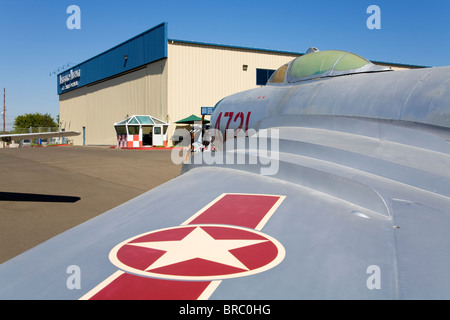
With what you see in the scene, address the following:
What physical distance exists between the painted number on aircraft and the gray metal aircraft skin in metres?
1.48

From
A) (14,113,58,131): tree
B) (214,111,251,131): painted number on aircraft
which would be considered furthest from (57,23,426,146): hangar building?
(14,113,58,131): tree

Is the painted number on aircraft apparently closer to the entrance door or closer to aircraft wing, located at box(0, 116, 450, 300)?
aircraft wing, located at box(0, 116, 450, 300)

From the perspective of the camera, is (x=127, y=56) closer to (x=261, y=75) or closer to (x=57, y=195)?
(x=261, y=75)

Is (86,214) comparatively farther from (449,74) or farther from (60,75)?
(60,75)

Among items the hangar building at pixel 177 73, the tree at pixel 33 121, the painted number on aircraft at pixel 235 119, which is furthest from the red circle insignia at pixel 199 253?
the tree at pixel 33 121

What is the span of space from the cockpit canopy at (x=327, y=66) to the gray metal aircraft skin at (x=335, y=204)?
0.35 meters

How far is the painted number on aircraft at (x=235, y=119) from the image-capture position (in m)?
6.64

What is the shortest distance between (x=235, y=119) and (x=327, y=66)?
1.95 m

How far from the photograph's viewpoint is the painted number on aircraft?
6.64 meters

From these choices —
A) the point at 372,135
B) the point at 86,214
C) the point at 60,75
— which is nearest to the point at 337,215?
the point at 372,135

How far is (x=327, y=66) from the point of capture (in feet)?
18.7

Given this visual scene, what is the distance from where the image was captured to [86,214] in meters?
7.41

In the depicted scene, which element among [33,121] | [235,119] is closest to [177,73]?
[235,119]

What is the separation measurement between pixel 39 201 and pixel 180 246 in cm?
798
